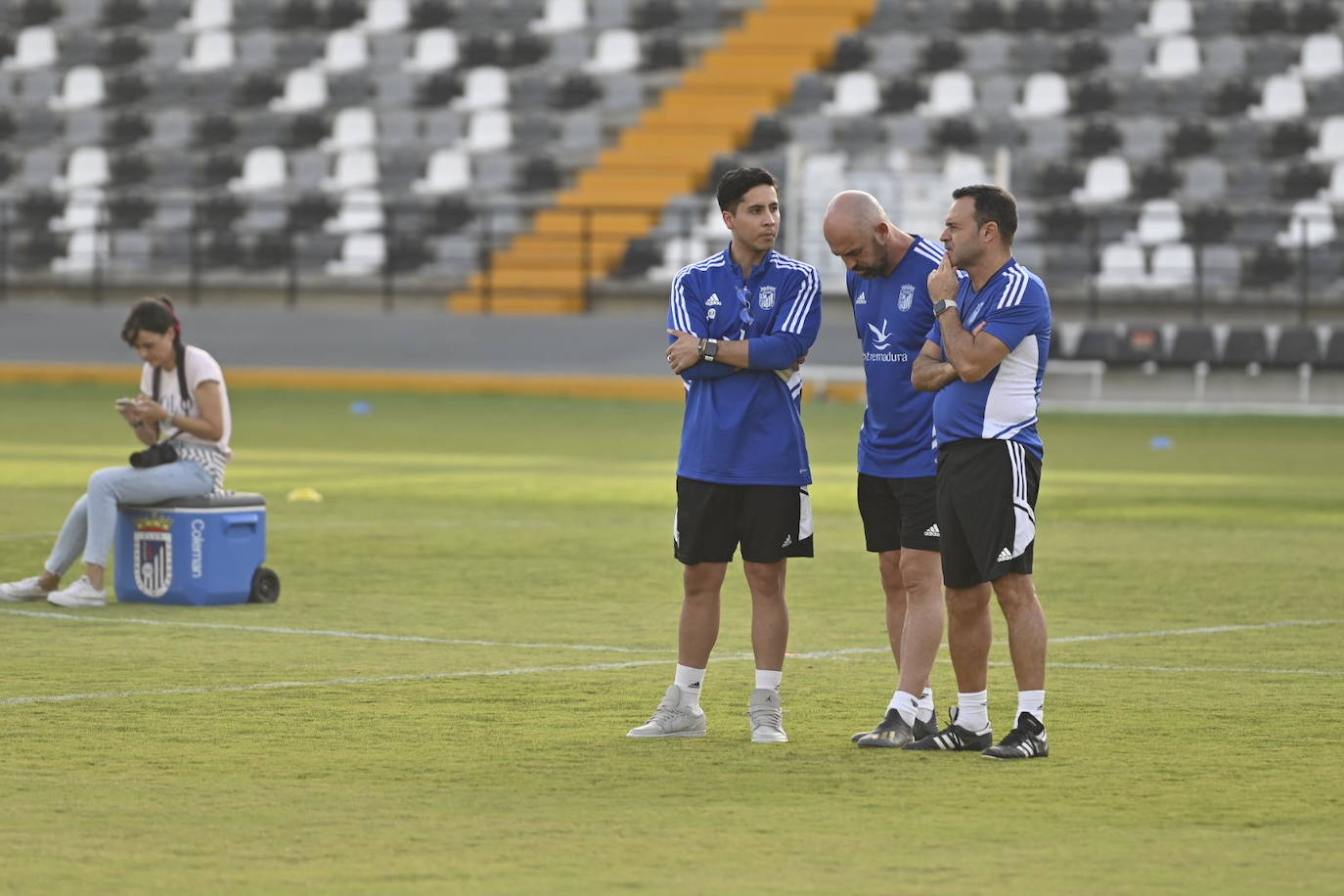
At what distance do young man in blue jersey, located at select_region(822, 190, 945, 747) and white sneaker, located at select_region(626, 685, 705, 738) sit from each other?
55 cm

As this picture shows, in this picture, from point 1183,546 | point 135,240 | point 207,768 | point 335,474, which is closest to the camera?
point 207,768

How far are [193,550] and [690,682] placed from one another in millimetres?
4350

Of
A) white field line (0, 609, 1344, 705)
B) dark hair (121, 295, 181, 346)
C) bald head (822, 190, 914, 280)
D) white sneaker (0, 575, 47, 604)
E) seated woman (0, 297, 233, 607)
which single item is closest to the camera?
bald head (822, 190, 914, 280)

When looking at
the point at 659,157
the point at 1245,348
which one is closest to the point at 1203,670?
the point at 1245,348

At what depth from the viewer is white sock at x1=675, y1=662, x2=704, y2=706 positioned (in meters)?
8.63

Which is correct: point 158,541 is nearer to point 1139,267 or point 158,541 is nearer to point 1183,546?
point 1183,546

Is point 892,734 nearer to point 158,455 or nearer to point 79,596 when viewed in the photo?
point 158,455

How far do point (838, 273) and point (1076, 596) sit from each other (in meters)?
20.4

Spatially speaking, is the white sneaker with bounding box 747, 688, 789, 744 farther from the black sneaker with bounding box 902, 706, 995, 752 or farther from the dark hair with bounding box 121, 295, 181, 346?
the dark hair with bounding box 121, 295, 181, 346

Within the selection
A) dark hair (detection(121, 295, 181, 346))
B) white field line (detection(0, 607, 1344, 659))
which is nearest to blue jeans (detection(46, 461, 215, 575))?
white field line (detection(0, 607, 1344, 659))

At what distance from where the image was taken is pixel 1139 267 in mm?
33906

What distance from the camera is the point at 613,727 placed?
8836 mm

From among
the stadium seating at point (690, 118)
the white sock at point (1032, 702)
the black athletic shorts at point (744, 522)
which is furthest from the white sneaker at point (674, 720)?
the stadium seating at point (690, 118)

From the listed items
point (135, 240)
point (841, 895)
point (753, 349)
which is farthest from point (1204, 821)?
point (135, 240)
